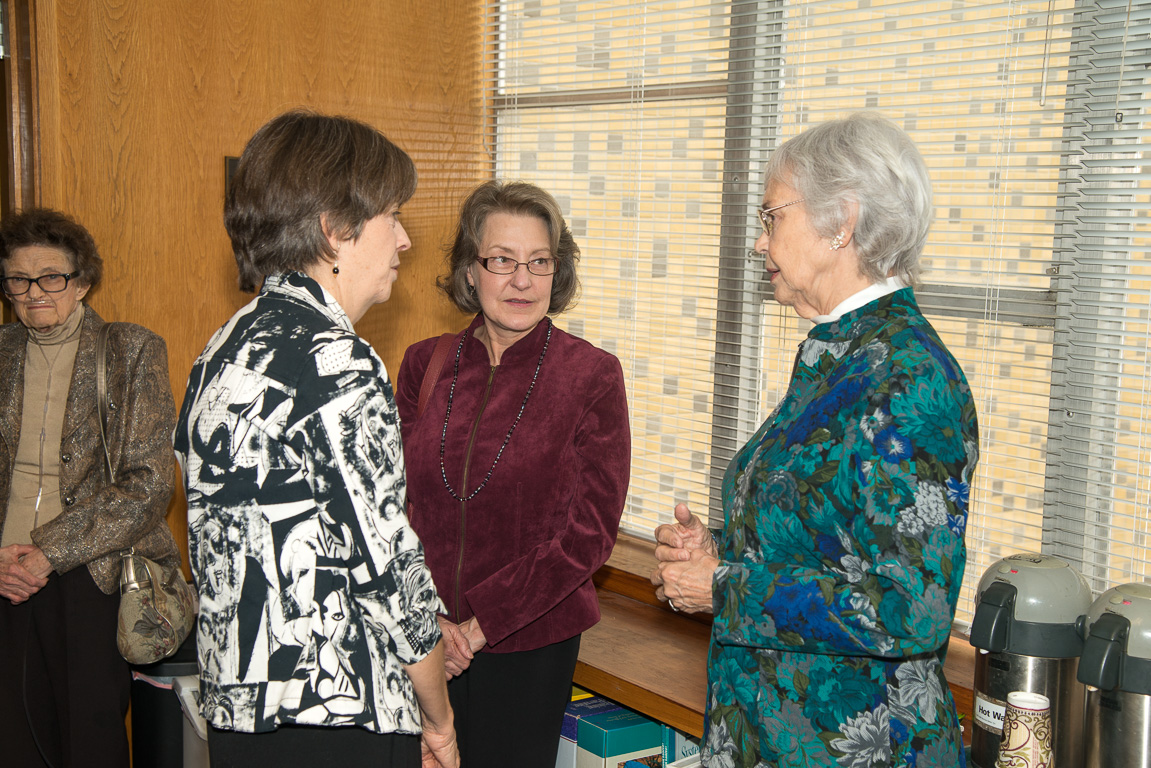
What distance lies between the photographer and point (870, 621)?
47.8 inches

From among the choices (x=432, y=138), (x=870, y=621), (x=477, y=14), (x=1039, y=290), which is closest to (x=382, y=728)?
(x=870, y=621)

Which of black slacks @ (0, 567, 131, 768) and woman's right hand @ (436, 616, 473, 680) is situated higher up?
woman's right hand @ (436, 616, 473, 680)

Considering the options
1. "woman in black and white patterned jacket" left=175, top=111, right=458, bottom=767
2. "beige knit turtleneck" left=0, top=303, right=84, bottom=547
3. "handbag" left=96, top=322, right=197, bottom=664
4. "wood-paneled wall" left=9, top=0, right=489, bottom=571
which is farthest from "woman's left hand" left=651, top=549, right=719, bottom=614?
"wood-paneled wall" left=9, top=0, right=489, bottom=571

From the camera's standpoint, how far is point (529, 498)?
198 cm

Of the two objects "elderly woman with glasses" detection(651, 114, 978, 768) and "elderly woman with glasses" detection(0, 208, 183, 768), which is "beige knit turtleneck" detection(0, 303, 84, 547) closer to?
"elderly woman with glasses" detection(0, 208, 183, 768)

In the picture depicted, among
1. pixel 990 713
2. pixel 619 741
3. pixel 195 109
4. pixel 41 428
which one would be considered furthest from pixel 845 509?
pixel 195 109

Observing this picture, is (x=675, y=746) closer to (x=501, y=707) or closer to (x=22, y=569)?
(x=501, y=707)

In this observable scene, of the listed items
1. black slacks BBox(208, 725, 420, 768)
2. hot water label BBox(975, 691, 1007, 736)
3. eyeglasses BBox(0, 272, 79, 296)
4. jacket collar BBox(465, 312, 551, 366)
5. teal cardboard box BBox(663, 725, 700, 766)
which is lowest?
teal cardboard box BBox(663, 725, 700, 766)

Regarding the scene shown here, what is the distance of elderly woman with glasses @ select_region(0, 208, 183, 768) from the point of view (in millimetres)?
2414

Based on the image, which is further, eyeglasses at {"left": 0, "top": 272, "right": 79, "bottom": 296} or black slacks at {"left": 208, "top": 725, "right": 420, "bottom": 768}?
eyeglasses at {"left": 0, "top": 272, "right": 79, "bottom": 296}

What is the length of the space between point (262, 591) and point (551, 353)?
979mm

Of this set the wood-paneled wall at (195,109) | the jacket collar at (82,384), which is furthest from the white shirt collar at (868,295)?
the wood-paneled wall at (195,109)

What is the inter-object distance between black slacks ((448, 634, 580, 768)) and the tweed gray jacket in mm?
1044

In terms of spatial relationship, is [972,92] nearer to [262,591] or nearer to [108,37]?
[262,591]
